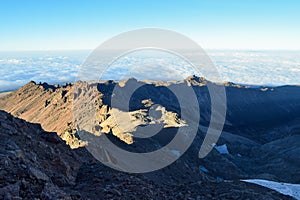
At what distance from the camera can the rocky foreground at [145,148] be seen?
1082cm

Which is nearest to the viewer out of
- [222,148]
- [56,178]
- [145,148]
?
[56,178]

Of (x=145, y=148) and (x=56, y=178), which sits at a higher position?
(x=56, y=178)

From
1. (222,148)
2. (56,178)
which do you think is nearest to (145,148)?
(56,178)

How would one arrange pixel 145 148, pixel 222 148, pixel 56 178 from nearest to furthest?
1. pixel 56 178
2. pixel 145 148
3. pixel 222 148

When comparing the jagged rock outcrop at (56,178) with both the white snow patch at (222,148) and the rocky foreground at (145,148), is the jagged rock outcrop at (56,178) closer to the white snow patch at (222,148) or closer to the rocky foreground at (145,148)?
the rocky foreground at (145,148)

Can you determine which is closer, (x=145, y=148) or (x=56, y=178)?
(x=56, y=178)

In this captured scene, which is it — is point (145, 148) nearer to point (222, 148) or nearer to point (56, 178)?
point (56, 178)

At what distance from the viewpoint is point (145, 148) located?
131 ft

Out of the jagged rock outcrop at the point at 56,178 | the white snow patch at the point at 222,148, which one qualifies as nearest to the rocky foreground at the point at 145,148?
the jagged rock outcrop at the point at 56,178

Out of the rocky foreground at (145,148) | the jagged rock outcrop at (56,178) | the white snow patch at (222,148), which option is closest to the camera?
the jagged rock outcrop at (56,178)

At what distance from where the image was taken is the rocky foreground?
1082cm

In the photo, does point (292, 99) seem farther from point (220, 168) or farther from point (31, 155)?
point (31, 155)

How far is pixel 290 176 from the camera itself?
49.2m

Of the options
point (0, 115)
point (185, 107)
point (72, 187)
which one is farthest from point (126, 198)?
point (185, 107)
